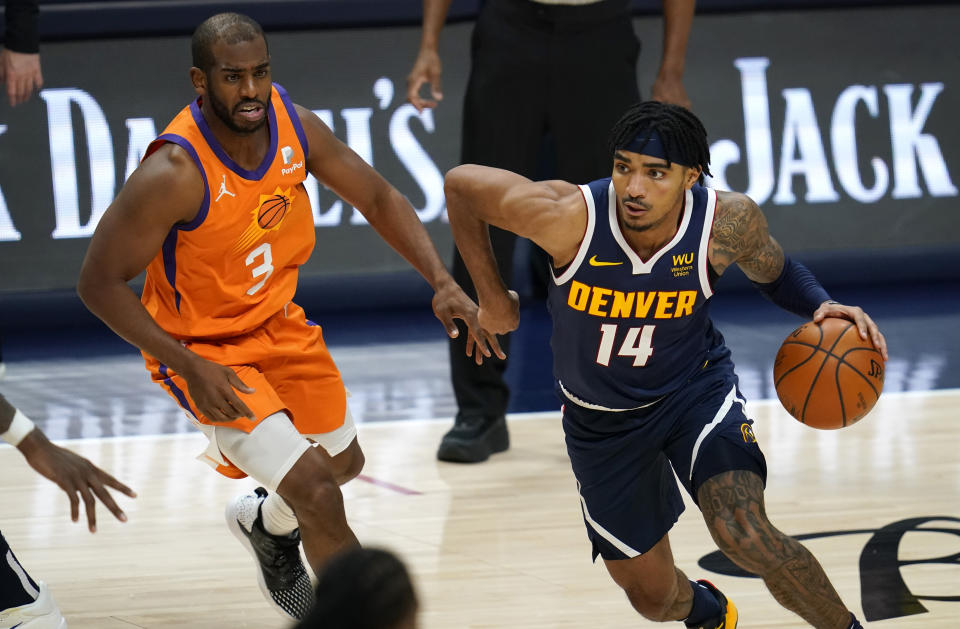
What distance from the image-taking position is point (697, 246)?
3594 millimetres

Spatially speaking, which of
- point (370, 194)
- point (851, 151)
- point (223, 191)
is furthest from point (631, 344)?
point (851, 151)

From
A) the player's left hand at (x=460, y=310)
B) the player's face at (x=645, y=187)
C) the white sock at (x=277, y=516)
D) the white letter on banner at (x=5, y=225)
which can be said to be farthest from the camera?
the white letter on banner at (x=5, y=225)

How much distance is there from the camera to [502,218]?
3721 mm

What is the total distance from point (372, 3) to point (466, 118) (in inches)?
107

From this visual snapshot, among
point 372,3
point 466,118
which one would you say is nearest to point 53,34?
point 372,3

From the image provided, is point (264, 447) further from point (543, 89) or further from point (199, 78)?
point (543, 89)

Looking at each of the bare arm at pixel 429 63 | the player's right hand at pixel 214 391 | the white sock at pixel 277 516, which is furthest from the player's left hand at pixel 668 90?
the player's right hand at pixel 214 391

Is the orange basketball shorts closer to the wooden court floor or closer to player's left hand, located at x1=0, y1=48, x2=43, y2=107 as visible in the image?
the wooden court floor

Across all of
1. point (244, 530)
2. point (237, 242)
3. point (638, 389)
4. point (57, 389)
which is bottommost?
point (57, 389)

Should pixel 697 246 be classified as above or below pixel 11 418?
above

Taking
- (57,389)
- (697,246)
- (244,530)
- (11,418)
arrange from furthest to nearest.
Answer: (57,389) < (244,530) < (697,246) < (11,418)

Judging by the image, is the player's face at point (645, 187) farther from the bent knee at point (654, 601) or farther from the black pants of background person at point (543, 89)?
the black pants of background person at point (543, 89)

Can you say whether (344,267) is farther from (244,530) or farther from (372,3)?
(244,530)

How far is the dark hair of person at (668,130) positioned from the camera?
3.52 meters
